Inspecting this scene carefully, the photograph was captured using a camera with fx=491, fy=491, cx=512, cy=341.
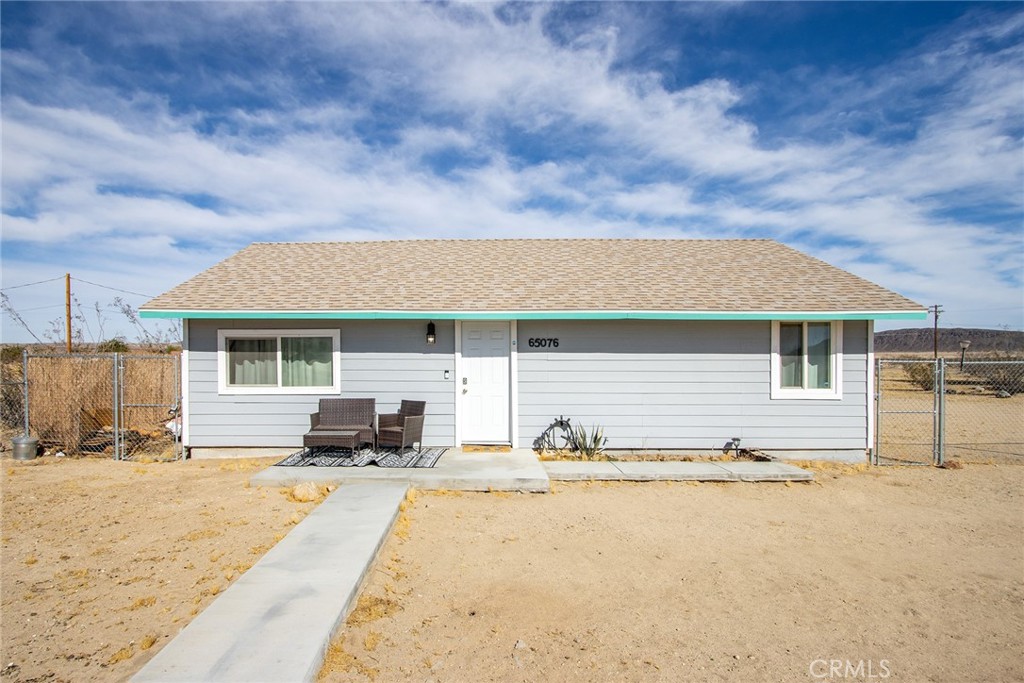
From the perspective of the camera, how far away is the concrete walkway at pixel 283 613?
270 cm

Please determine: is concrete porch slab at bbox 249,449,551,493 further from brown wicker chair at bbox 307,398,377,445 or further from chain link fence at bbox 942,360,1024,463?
chain link fence at bbox 942,360,1024,463

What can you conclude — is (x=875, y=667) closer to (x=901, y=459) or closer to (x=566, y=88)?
(x=901, y=459)

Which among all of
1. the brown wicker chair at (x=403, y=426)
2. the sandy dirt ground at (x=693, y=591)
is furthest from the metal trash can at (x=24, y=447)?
the sandy dirt ground at (x=693, y=591)

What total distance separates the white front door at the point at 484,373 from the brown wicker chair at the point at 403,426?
0.85 metres

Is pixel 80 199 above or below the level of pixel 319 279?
above

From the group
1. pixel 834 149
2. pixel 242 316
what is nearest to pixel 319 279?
pixel 242 316

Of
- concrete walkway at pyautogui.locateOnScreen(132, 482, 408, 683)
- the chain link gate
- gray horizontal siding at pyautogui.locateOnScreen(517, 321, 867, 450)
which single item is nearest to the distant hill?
the chain link gate

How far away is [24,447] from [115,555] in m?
6.42

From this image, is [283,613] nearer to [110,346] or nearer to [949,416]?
[949,416]

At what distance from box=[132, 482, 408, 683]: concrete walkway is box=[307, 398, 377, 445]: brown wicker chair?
10.4 ft

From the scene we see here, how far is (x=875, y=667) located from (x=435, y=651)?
277cm

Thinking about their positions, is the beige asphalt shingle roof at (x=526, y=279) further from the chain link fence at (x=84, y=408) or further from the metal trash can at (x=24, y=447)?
the metal trash can at (x=24, y=447)

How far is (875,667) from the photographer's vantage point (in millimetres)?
3072

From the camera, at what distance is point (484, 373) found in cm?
890
